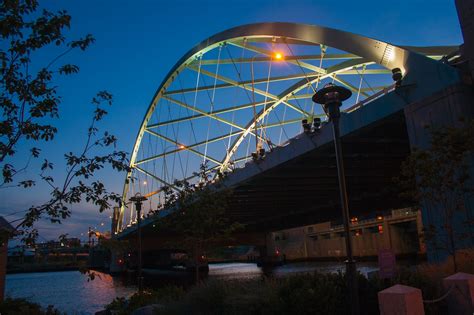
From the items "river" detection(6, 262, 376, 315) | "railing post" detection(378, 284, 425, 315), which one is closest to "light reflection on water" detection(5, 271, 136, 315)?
"river" detection(6, 262, 376, 315)

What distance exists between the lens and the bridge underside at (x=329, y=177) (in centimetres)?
2461

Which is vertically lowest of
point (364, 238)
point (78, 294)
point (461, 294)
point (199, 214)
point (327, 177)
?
point (78, 294)

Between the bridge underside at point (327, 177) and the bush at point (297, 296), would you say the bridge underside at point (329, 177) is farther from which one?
the bush at point (297, 296)

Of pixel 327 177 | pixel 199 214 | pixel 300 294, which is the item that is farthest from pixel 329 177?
pixel 300 294

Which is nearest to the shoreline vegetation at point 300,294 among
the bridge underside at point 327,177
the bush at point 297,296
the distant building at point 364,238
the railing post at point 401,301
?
the bush at point 297,296

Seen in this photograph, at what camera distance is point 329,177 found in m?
35.5

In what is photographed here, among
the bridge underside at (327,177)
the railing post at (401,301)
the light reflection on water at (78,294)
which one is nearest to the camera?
the railing post at (401,301)

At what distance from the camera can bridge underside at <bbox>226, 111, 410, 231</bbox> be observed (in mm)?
24609

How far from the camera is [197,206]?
2502 cm

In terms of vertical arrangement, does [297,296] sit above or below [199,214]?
below

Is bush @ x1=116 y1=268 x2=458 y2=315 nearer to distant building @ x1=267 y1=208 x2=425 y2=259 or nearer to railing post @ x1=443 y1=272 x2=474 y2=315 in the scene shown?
railing post @ x1=443 y1=272 x2=474 y2=315

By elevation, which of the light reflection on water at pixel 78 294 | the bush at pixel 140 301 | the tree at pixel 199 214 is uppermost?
the tree at pixel 199 214

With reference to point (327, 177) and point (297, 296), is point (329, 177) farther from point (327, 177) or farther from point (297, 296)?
point (297, 296)

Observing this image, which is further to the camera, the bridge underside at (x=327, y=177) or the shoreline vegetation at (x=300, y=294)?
the bridge underside at (x=327, y=177)
